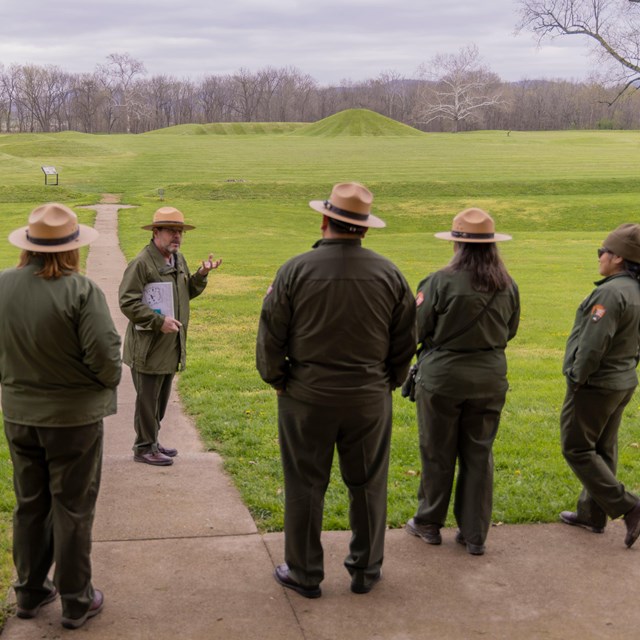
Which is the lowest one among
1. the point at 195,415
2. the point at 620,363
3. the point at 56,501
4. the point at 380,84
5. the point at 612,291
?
the point at 195,415

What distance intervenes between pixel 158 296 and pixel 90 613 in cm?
289

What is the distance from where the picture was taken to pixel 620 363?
5.51m

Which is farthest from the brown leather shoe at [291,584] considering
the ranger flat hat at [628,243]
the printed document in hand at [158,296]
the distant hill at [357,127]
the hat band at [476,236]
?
the distant hill at [357,127]

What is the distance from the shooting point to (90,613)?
174 inches

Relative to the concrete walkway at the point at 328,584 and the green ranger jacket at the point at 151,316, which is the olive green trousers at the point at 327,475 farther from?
the green ranger jacket at the point at 151,316

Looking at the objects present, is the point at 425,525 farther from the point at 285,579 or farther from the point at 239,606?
the point at 239,606

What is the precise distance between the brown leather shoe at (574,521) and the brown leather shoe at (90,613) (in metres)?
3.14

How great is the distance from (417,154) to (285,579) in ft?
192

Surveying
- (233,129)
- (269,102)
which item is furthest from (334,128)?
(269,102)

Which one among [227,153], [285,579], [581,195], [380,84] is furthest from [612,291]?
[380,84]

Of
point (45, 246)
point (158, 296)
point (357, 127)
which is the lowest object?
point (158, 296)

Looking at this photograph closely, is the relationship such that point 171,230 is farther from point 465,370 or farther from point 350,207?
point 465,370

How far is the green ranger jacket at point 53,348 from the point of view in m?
4.22

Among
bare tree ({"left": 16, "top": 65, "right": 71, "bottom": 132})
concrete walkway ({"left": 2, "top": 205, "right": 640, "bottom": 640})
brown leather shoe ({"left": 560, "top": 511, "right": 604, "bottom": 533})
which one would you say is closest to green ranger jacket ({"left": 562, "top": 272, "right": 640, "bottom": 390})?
brown leather shoe ({"left": 560, "top": 511, "right": 604, "bottom": 533})
